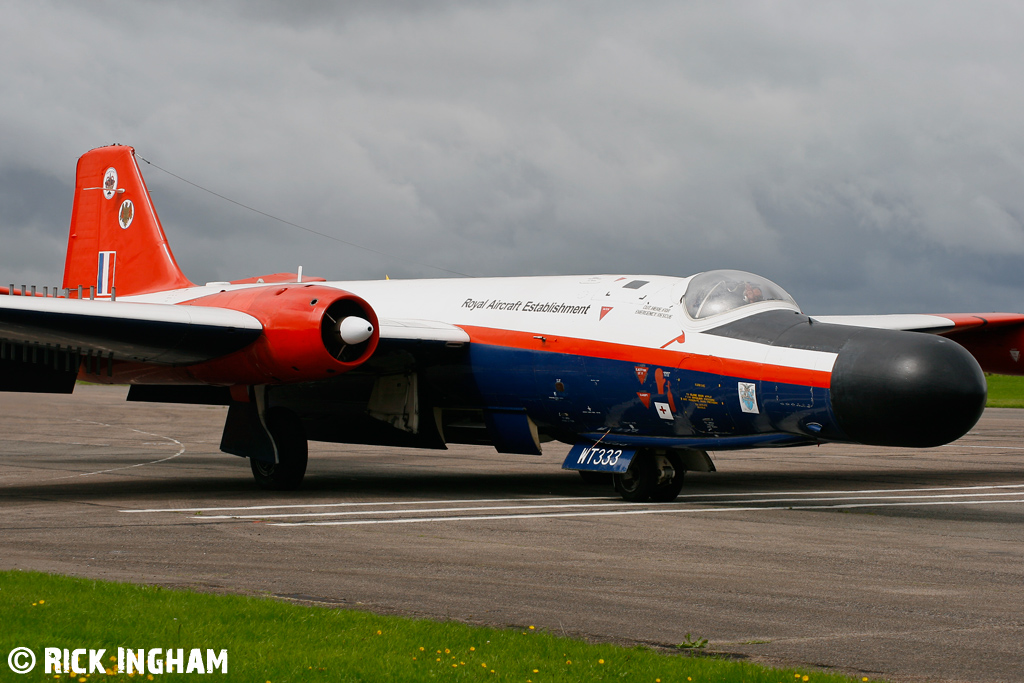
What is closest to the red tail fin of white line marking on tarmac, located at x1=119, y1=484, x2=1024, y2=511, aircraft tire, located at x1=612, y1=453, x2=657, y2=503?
white line marking on tarmac, located at x1=119, y1=484, x2=1024, y2=511

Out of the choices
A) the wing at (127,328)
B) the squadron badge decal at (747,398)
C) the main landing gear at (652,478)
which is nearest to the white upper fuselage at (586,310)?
the squadron badge decal at (747,398)

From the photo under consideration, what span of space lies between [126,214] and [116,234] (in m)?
0.40

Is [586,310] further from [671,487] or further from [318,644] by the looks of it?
[318,644]

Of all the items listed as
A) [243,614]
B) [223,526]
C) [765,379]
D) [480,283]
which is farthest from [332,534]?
[480,283]

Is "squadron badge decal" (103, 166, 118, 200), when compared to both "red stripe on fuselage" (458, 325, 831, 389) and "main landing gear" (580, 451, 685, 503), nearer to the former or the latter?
"red stripe on fuselage" (458, 325, 831, 389)

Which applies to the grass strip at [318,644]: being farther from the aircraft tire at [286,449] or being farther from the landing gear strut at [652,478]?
the aircraft tire at [286,449]

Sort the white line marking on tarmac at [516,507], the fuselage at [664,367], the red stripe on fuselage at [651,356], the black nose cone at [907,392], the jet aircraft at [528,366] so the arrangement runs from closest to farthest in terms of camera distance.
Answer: the black nose cone at [907,392] < the fuselage at [664,367] < the jet aircraft at [528,366] < the red stripe on fuselage at [651,356] < the white line marking on tarmac at [516,507]

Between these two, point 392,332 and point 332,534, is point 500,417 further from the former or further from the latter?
point 332,534

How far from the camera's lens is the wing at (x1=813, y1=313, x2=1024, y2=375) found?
20047 mm

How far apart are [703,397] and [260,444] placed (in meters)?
6.37

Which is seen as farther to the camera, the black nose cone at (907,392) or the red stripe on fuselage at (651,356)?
the red stripe on fuselage at (651,356)

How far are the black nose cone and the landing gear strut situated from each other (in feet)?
9.29

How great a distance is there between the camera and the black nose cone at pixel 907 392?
10734 mm

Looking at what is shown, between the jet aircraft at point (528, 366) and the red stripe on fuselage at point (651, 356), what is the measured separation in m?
0.02
